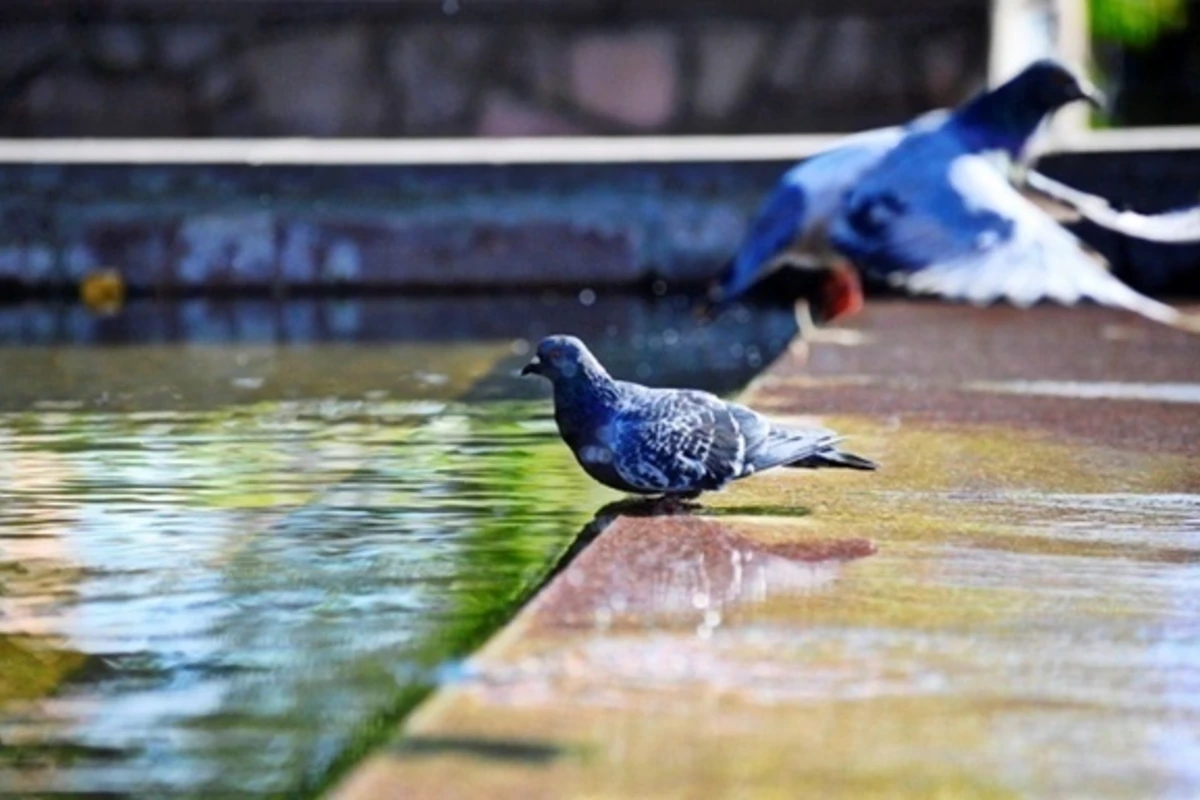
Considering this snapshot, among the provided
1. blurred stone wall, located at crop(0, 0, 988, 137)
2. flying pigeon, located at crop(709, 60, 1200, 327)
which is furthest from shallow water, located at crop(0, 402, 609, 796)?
blurred stone wall, located at crop(0, 0, 988, 137)

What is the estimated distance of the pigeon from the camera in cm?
527

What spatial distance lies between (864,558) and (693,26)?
9.58 metres

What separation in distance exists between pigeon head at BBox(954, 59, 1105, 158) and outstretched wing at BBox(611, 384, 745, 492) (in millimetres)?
2950

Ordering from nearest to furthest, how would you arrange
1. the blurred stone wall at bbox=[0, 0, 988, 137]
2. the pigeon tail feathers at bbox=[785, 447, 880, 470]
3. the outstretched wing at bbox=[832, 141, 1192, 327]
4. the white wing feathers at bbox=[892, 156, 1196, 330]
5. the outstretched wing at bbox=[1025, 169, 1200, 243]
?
the pigeon tail feathers at bbox=[785, 447, 880, 470] → the white wing feathers at bbox=[892, 156, 1196, 330] → the outstretched wing at bbox=[832, 141, 1192, 327] → the outstretched wing at bbox=[1025, 169, 1200, 243] → the blurred stone wall at bbox=[0, 0, 988, 137]

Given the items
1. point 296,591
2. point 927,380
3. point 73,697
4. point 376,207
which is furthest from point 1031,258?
point 376,207

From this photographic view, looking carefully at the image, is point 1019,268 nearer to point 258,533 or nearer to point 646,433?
point 646,433

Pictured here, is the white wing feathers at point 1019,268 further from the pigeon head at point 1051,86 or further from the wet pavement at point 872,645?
the pigeon head at point 1051,86

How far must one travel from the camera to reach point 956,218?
756 centimetres

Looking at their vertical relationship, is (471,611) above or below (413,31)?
below

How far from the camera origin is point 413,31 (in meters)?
14.3

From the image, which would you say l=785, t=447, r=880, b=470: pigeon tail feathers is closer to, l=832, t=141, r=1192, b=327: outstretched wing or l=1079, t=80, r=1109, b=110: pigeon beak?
l=832, t=141, r=1192, b=327: outstretched wing

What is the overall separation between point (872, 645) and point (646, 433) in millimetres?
1301

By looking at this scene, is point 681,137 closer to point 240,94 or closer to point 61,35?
point 240,94

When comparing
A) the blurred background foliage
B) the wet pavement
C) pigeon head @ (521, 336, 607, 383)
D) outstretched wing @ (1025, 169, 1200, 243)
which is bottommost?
the wet pavement
